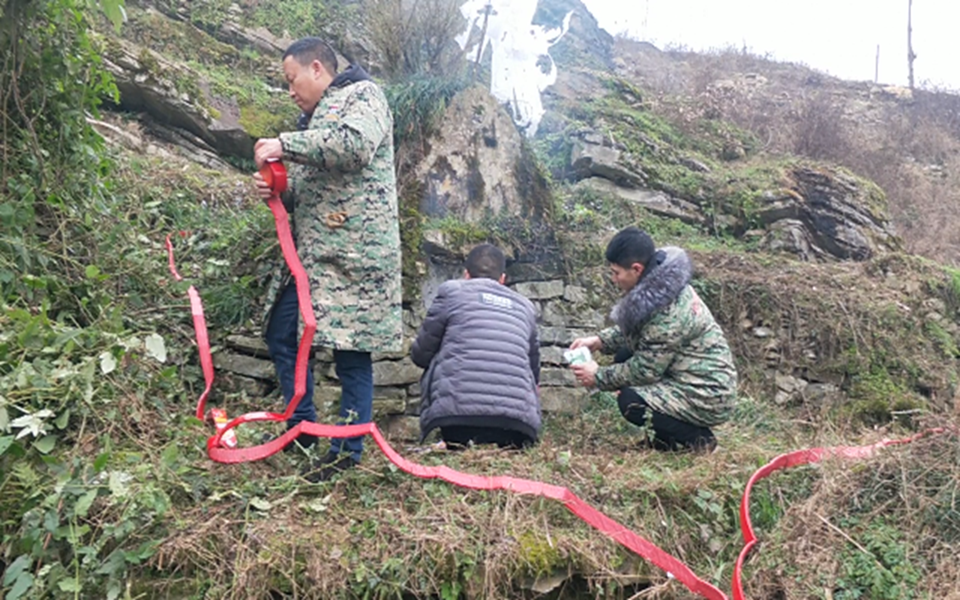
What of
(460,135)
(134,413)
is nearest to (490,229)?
(460,135)

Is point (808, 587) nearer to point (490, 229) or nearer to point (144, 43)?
point (490, 229)

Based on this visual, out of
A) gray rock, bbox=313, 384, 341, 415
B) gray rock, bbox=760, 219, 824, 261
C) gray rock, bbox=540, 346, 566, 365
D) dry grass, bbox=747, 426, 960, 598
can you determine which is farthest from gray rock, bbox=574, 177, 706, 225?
dry grass, bbox=747, 426, 960, 598

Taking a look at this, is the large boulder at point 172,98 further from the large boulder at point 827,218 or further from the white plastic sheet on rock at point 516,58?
the large boulder at point 827,218

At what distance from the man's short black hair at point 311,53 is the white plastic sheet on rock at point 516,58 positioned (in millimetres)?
5315

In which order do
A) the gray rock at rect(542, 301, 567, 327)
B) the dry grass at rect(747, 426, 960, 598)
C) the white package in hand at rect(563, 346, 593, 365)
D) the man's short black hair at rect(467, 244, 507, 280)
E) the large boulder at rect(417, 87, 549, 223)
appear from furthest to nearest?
the large boulder at rect(417, 87, 549, 223) → the gray rock at rect(542, 301, 567, 327) → the man's short black hair at rect(467, 244, 507, 280) → the white package in hand at rect(563, 346, 593, 365) → the dry grass at rect(747, 426, 960, 598)

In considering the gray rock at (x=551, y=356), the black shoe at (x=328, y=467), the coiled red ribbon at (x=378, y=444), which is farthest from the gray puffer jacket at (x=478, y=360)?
the gray rock at (x=551, y=356)

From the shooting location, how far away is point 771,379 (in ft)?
20.8

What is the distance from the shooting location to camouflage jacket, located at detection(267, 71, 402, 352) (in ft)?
10.3

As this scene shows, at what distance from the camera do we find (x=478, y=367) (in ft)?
12.4

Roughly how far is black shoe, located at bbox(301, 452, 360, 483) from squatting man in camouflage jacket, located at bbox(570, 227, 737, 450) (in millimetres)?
1552

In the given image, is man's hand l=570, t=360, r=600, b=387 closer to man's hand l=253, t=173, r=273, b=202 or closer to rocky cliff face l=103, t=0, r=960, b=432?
rocky cliff face l=103, t=0, r=960, b=432

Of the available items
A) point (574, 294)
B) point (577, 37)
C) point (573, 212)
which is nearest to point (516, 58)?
point (573, 212)

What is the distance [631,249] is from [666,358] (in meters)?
0.64

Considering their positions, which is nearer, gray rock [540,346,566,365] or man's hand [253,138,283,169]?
A: man's hand [253,138,283,169]
